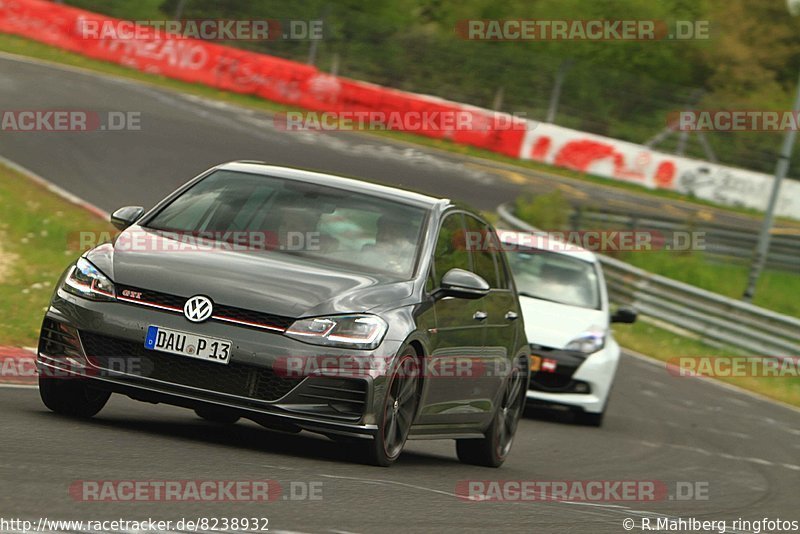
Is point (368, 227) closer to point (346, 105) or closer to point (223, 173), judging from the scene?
point (223, 173)

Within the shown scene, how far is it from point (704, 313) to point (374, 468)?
16.7 metres

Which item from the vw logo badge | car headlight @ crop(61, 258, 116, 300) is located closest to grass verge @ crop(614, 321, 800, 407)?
car headlight @ crop(61, 258, 116, 300)

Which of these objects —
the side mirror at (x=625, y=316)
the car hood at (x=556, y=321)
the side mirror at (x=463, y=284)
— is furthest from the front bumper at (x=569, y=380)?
the side mirror at (x=463, y=284)

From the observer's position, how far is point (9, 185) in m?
20.1

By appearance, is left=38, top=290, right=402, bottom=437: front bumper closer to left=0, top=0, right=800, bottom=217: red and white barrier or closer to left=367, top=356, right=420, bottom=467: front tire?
left=367, top=356, right=420, bottom=467: front tire

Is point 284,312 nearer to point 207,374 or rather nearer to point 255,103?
point 207,374

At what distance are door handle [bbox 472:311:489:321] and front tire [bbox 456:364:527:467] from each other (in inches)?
32.6

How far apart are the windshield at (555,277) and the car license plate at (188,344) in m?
7.68

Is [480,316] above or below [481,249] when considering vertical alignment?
below

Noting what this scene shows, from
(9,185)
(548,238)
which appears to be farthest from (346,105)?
(548,238)

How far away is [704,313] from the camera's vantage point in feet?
79.9

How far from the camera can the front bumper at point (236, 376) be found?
779cm

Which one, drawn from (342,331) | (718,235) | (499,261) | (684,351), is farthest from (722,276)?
(342,331)

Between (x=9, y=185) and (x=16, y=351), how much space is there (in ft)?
30.3
